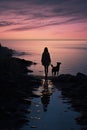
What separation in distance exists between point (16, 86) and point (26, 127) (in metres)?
7.27

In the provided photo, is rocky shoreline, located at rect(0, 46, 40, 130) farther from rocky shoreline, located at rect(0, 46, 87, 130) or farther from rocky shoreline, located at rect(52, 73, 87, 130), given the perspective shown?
rocky shoreline, located at rect(52, 73, 87, 130)

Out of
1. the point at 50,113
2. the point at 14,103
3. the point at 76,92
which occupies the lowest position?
the point at 50,113

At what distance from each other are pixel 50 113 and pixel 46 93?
521 centimetres

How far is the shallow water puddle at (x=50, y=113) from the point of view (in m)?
14.5

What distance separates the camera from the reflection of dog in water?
18.8m

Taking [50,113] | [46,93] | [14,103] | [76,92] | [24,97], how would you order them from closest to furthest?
[50,113], [14,103], [24,97], [76,92], [46,93]

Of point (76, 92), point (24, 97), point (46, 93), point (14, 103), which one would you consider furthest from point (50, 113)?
point (46, 93)

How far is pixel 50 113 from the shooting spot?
16.6 metres

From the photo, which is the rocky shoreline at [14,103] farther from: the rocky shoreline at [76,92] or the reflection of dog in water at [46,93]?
the rocky shoreline at [76,92]

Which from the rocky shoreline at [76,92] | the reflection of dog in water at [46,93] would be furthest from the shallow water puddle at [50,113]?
the rocky shoreline at [76,92]

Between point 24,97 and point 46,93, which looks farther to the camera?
point 46,93

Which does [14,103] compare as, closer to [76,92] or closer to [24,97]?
[24,97]

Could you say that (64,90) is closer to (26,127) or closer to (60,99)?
(60,99)

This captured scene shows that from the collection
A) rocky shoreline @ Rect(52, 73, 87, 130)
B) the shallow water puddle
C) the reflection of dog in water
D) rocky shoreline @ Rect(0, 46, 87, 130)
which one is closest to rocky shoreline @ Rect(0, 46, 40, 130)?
rocky shoreline @ Rect(0, 46, 87, 130)
